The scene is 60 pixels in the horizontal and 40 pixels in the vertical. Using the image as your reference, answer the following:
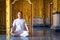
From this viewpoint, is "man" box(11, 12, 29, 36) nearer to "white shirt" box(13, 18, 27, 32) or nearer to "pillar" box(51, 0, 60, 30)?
"white shirt" box(13, 18, 27, 32)

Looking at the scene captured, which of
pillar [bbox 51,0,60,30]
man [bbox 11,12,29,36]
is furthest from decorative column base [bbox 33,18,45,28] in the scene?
man [bbox 11,12,29,36]

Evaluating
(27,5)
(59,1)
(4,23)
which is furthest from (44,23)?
(59,1)

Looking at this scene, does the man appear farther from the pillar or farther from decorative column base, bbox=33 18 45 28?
decorative column base, bbox=33 18 45 28

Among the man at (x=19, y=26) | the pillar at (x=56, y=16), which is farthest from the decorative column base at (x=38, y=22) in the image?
the man at (x=19, y=26)

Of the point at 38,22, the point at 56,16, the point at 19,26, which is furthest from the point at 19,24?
the point at 38,22

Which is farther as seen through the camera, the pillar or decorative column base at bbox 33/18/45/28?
decorative column base at bbox 33/18/45/28

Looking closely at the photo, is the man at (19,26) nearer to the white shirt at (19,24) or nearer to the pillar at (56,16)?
the white shirt at (19,24)

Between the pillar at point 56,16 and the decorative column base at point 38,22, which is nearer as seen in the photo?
the pillar at point 56,16

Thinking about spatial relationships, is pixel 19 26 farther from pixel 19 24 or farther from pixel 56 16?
pixel 56 16

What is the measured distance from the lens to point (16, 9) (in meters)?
18.7

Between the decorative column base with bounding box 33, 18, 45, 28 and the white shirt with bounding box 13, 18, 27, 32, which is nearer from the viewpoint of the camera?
the white shirt with bounding box 13, 18, 27, 32

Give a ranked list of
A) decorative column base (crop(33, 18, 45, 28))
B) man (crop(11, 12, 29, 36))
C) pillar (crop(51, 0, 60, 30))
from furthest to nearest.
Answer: decorative column base (crop(33, 18, 45, 28))
pillar (crop(51, 0, 60, 30))
man (crop(11, 12, 29, 36))

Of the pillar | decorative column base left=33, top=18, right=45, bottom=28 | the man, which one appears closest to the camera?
the man

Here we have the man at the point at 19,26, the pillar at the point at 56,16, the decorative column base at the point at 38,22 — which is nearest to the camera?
the man at the point at 19,26
